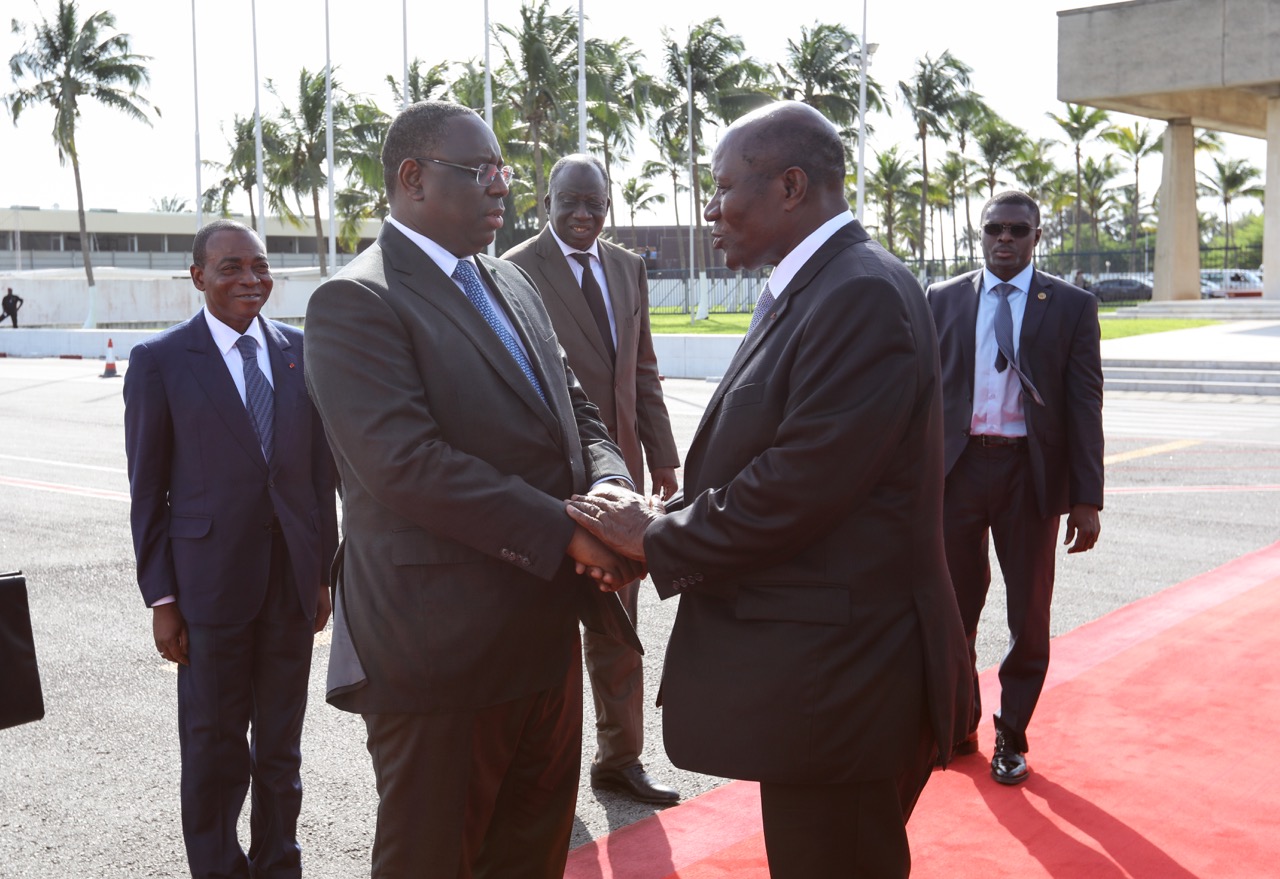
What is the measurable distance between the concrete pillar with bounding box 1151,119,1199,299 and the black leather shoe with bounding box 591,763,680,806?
122ft

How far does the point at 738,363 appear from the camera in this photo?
8.38 ft

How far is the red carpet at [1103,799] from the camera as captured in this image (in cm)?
384

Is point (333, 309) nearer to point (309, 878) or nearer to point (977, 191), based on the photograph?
point (309, 878)

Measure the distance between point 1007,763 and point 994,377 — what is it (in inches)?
55.7

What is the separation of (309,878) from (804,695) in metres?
2.06

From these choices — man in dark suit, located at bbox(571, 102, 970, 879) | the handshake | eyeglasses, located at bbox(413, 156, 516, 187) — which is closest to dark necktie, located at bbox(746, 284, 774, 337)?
man in dark suit, located at bbox(571, 102, 970, 879)

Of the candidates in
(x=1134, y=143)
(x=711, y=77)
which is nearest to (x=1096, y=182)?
(x=1134, y=143)

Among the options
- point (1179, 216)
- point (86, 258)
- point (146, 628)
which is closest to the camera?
point (146, 628)

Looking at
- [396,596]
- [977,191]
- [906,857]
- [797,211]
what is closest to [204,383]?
[396,596]

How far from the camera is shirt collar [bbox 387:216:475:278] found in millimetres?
2795

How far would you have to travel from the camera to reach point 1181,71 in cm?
3334

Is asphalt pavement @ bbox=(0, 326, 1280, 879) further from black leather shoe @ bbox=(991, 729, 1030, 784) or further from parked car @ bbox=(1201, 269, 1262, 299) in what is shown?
parked car @ bbox=(1201, 269, 1262, 299)

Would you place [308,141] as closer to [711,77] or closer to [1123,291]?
[711,77]

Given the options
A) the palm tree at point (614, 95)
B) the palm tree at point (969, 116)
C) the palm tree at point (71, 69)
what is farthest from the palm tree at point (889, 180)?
the palm tree at point (71, 69)
